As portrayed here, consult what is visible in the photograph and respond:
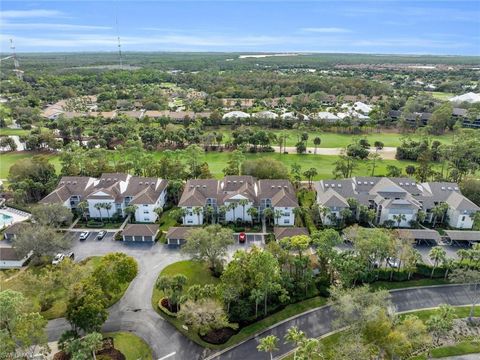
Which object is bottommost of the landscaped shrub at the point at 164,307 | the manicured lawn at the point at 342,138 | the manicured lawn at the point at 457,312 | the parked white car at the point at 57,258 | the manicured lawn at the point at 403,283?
the landscaped shrub at the point at 164,307

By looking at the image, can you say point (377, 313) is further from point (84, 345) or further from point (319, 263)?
point (84, 345)

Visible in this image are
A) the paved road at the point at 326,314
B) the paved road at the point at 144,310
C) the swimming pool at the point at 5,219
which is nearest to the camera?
the paved road at the point at 326,314

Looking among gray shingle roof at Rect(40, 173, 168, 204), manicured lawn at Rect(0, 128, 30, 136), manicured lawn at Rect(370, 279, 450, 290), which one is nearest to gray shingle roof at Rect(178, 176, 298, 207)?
gray shingle roof at Rect(40, 173, 168, 204)

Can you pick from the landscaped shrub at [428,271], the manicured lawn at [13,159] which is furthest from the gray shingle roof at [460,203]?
the manicured lawn at [13,159]

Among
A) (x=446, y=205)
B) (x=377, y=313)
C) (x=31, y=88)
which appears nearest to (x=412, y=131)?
(x=446, y=205)

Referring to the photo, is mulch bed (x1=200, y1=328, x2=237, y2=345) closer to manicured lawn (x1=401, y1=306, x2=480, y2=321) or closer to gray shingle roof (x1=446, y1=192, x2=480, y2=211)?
manicured lawn (x1=401, y1=306, x2=480, y2=321)

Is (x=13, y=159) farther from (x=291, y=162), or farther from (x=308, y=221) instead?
(x=308, y=221)

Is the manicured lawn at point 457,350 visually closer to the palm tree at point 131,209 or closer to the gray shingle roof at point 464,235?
the gray shingle roof at point 464,235
